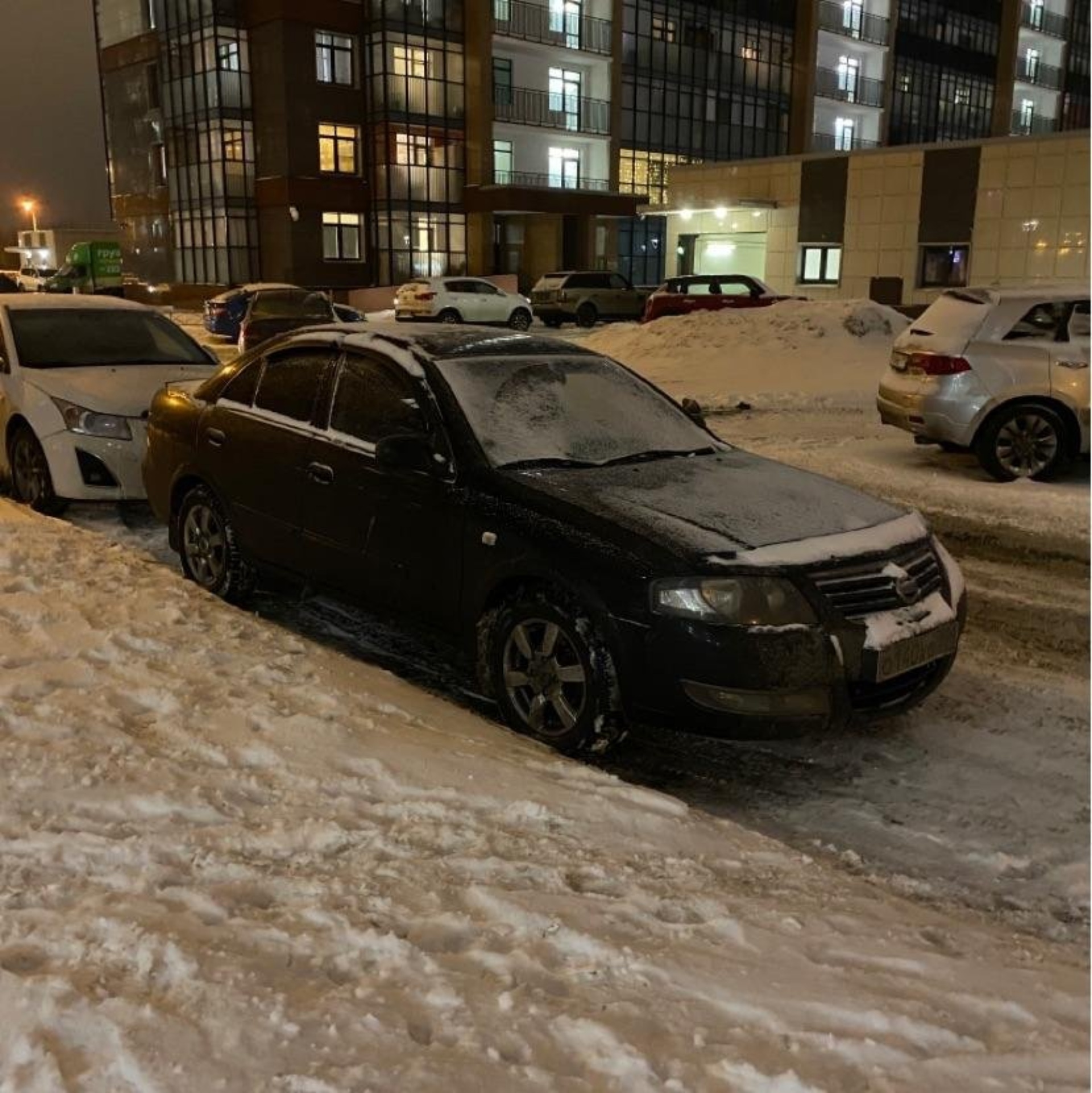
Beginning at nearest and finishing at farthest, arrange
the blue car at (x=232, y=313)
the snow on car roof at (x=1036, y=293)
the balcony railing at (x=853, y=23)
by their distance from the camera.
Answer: the snow on car roof at (x=1036, y=293), the blue car at (x=232, y=313), the balcony railing at (x=853, y=23)

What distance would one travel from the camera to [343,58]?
4025 centimetres

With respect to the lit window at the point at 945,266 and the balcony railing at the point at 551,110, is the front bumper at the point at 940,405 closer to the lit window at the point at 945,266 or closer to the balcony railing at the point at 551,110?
the lit window at the point at 945,266

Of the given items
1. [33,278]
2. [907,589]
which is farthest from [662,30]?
[907,589]

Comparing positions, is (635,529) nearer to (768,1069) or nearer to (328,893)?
(328,893)

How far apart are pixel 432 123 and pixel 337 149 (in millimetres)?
3809

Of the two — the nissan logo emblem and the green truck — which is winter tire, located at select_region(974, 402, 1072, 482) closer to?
the nissan logo emblem

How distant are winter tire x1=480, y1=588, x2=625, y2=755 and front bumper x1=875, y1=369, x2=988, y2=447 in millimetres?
6423

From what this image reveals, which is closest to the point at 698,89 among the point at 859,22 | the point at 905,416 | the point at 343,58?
the point at 859,22

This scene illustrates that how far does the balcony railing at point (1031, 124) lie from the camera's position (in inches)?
2418

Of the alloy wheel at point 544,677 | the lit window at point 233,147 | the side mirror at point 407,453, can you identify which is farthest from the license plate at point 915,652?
the lit window at point 233,147

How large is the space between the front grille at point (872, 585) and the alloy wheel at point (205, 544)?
3.52m

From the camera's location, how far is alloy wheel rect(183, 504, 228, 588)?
246 inches

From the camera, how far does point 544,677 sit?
4.53 meters

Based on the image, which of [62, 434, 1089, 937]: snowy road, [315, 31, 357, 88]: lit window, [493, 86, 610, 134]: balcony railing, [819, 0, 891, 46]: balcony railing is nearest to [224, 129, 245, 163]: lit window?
[315, 31, 357, 88]: lit window
